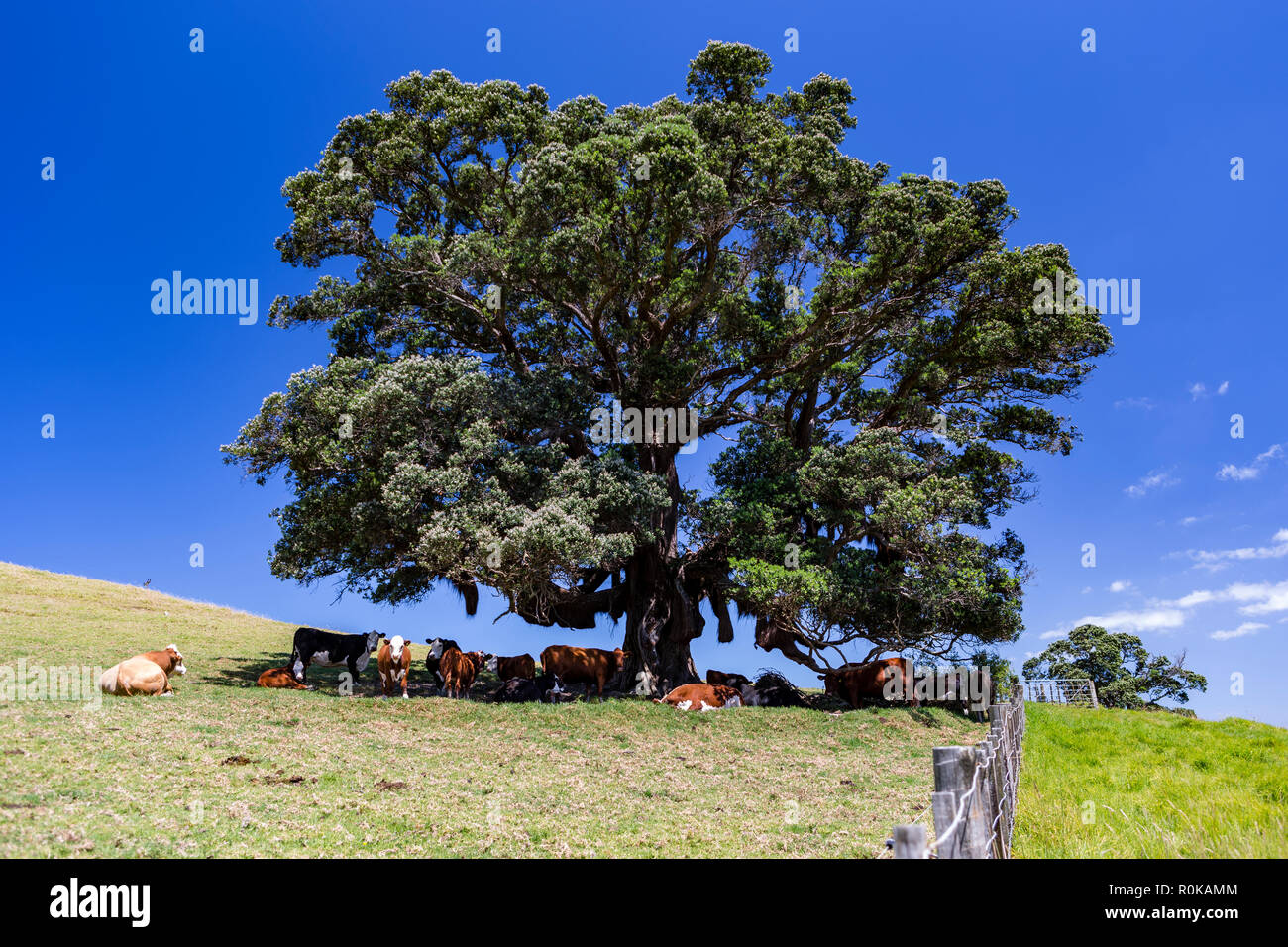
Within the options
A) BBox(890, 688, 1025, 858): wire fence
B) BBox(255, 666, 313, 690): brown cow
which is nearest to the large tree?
BBox(255, 666, 313, 690): brown cow

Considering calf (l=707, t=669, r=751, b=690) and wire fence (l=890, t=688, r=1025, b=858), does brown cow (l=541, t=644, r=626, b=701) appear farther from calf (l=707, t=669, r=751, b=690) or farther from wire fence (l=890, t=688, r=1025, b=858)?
Answer: wire fence (l=890, t=688, r=1025, b=858)

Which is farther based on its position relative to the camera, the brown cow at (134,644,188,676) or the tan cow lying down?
the brown cow at (134,644,188,676)

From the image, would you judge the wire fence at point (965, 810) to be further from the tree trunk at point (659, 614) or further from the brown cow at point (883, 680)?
the tree trunk at point (659, 614)

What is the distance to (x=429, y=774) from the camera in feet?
36.1

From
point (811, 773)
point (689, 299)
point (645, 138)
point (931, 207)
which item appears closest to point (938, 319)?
point (931, 207)

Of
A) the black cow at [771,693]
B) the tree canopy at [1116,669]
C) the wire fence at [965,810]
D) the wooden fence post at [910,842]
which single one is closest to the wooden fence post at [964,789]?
the wire fence at [965,810]

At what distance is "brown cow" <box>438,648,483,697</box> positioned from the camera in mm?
20109

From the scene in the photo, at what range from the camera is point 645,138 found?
17.5 m

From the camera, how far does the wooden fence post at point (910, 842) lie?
3.14 meters

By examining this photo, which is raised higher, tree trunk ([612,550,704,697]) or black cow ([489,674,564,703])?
tree trunk ([612,550,704,697])

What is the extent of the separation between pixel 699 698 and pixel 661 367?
369 inches

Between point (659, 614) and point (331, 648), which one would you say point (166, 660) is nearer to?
point (331, 648)

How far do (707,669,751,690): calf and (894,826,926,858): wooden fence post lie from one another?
21461 millimetres

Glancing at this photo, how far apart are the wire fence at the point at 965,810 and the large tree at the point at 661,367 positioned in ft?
38.2
